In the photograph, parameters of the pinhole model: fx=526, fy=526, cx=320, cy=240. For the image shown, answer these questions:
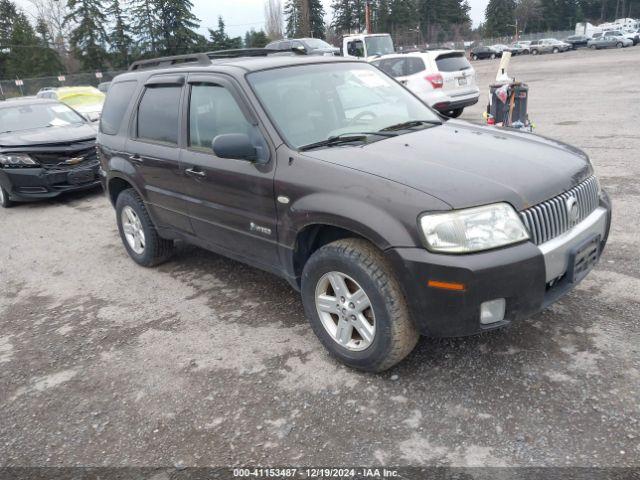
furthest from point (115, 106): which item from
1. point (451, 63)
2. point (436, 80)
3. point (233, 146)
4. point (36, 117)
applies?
point (451, 63)

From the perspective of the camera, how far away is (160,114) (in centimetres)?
452

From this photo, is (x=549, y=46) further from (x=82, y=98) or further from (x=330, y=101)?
(x=330, y=101)

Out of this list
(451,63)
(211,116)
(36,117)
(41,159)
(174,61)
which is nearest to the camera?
(211,116)

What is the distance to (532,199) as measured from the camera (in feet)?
9.29

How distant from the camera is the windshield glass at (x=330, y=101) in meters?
3.61

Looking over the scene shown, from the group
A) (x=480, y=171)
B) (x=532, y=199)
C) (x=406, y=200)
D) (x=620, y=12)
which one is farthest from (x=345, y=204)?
(x=620, y=12)

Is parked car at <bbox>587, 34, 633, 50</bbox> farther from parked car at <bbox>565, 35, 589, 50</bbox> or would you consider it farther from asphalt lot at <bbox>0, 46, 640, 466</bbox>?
asphalt lot at <bbox>0, 46, 640, 466</bbox>

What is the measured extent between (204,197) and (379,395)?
80.4 inches

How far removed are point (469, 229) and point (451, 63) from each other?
36.7 feet

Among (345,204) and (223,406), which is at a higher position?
(345,204)

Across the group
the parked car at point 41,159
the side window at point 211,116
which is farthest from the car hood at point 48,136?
the side window at point 211,116

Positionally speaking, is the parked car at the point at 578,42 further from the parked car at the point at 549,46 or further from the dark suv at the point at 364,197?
the dark suv at the point at 364,197

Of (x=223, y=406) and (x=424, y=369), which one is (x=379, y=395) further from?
(x=223, y=406)

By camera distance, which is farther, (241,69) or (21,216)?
(21,216)
